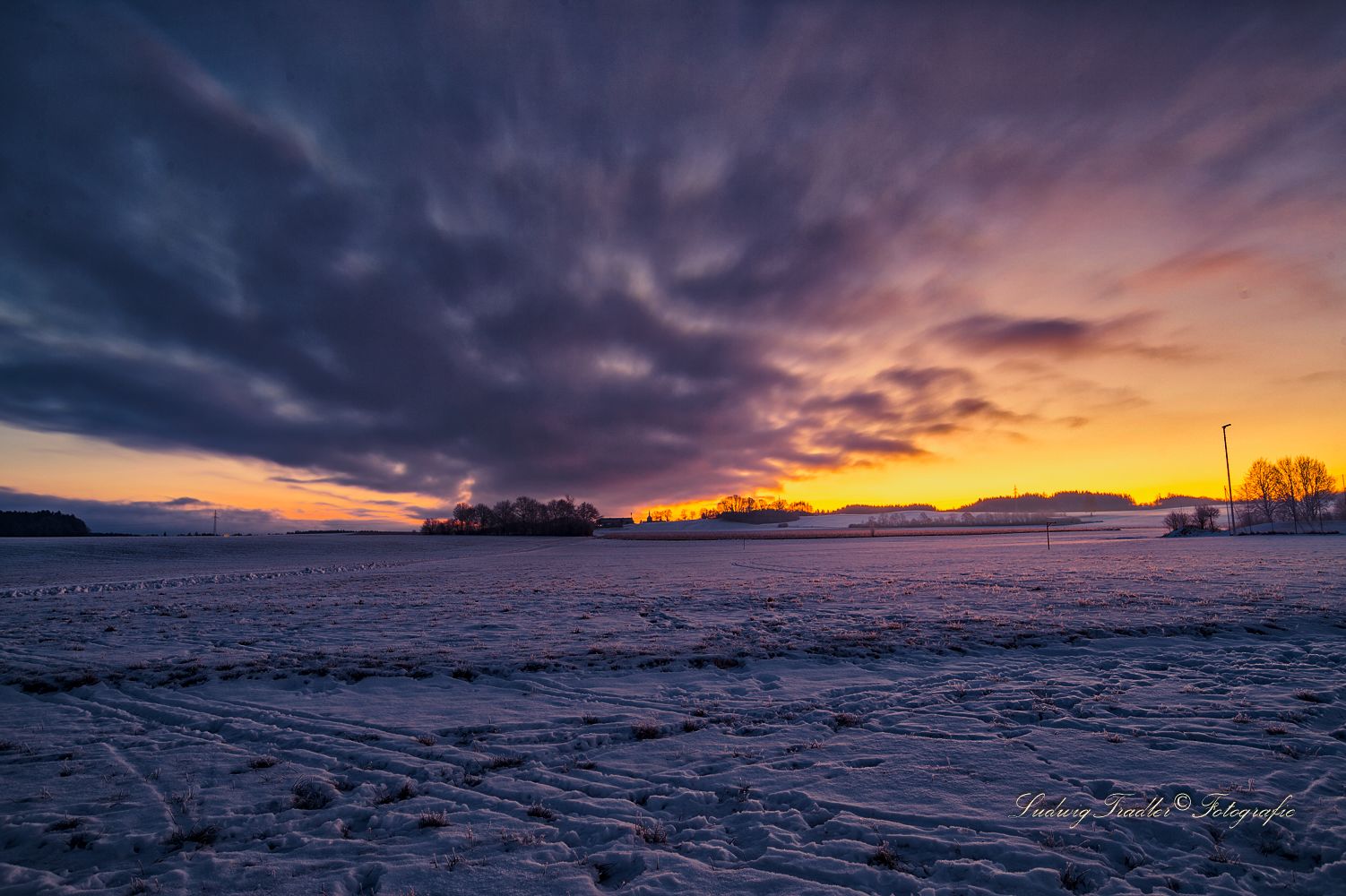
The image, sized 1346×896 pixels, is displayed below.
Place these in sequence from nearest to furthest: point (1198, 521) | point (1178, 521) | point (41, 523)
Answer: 1. point (1198, 521)
2. point (1178, 521)
3. point (41, 523)

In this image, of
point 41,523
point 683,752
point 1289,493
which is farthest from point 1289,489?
point 41,523

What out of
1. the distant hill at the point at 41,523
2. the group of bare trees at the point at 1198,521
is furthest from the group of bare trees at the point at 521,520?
the group of bare trees at the point at 1198,521

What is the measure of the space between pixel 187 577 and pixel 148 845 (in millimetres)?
38469

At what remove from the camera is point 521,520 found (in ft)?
530

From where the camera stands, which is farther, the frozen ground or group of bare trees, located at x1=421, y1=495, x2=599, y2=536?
group of bare trees, located at x1=421, y1=495, x2=599, y2=536

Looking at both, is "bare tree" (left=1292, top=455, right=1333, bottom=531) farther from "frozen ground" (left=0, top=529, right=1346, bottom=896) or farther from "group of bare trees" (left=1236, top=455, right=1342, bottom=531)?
"frozen ground" (left=0, top=529, right=1346, bottom=896)

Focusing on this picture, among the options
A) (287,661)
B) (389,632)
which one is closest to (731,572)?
(389,632)

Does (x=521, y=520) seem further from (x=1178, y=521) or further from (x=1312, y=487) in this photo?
(x=1312, y=487)

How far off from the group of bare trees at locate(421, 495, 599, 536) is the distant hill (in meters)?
85.4

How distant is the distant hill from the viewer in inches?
5492

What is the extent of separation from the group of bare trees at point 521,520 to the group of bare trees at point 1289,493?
136624mm

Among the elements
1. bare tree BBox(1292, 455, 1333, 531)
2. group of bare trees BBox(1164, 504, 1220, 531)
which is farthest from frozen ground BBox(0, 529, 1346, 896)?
bare tree BBox(1292, 455, 1333, 531)

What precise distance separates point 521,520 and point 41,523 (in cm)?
12119

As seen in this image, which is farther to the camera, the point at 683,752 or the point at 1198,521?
the point at 1198,521
